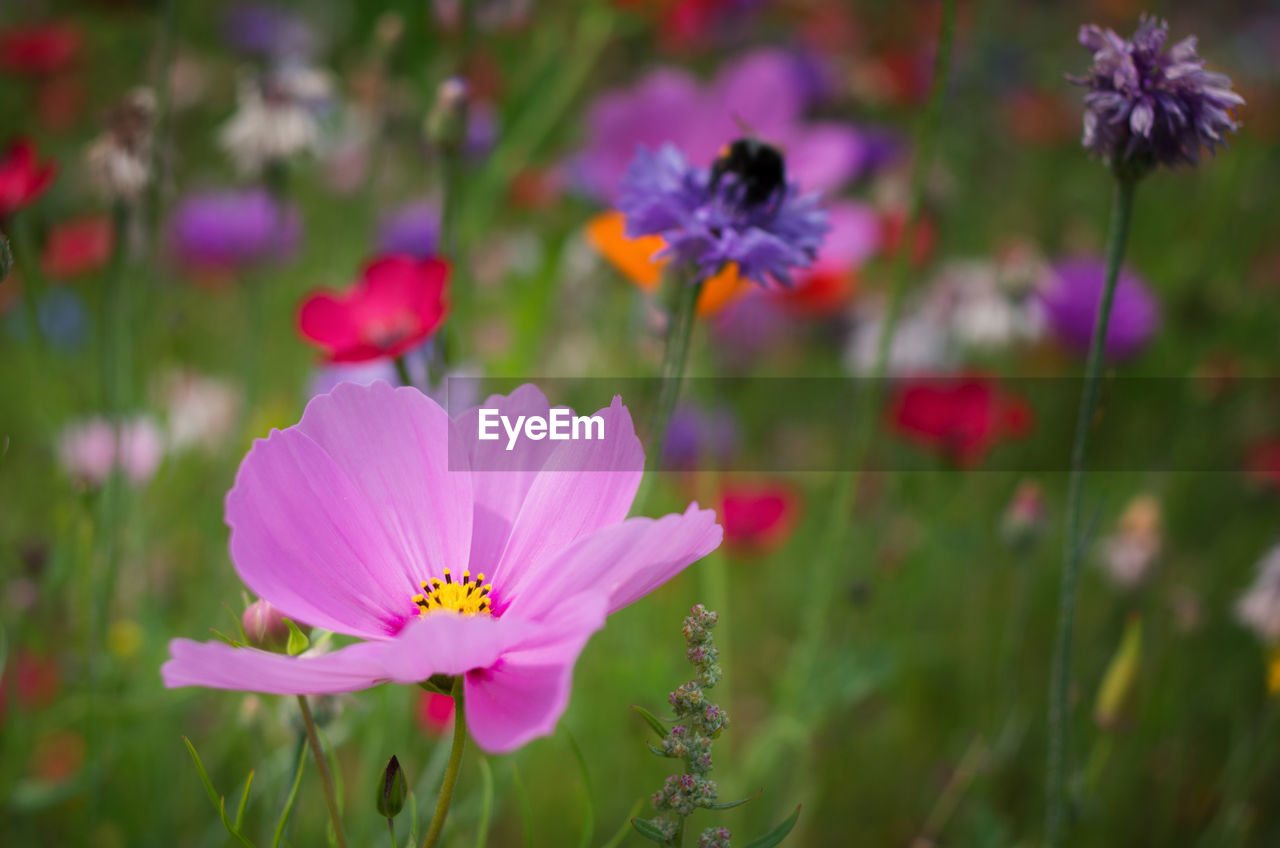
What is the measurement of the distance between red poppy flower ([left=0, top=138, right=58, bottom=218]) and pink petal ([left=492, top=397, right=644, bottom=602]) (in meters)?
0.34

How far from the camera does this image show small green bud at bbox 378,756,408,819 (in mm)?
301

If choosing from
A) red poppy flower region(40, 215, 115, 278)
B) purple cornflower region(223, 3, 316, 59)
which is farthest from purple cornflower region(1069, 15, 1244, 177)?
purple cornflower region(223, 3, 316, 59)

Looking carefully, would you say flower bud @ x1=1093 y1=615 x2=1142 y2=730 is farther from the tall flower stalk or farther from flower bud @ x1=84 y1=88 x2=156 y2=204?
flower bud @ x1=84 y1=88 x2=156 y2=204

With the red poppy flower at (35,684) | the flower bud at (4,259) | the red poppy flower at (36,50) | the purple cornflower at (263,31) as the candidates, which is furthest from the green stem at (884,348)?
the purple cornflower at (263,31)

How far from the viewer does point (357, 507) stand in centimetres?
33

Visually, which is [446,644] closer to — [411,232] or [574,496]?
[574,496]

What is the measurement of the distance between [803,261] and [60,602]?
0.82 metres

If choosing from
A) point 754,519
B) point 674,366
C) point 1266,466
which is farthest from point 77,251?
point 1266,466

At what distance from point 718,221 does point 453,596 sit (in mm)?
215

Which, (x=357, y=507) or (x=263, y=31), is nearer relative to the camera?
(x=357, y=507)

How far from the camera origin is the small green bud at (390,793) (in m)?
0.30

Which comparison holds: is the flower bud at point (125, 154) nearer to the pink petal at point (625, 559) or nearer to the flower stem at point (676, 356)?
the flower stem at point (676, 356)

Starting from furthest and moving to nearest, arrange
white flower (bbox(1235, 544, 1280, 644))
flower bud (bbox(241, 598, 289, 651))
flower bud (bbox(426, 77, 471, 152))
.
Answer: white flower (bbox(1235, 544, 1280, 644)) → flower bud (bbox(426, 77, 471, 152)) → flower bud (bbox(241, 598, 289, 651))

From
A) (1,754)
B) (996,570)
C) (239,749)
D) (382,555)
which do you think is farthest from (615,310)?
(382,555)
